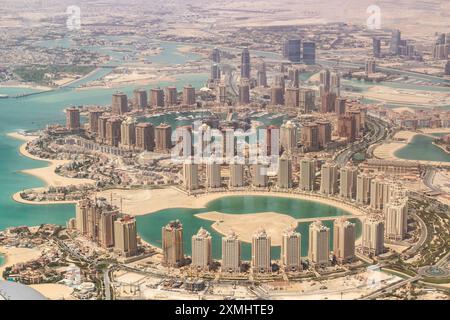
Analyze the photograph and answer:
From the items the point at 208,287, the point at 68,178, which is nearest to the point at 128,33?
the point at 68,178

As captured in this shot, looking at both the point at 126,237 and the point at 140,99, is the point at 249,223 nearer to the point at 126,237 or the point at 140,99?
the point at 126,237

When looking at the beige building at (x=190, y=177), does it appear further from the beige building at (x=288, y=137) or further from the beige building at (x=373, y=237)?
the beige building at (x=373, y=237)

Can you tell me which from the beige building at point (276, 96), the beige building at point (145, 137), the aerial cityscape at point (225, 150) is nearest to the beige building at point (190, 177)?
the aerial cityscape at point (225, 150)

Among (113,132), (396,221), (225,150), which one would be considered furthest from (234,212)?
(113,132)

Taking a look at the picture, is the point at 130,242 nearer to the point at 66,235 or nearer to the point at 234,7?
the point at 66,235

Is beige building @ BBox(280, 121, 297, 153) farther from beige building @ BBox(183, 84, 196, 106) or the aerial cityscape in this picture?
beige building @ BBox(183, 84, 196, 106)

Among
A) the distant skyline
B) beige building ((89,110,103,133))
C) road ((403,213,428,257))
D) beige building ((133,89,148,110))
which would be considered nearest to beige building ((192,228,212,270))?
road ((403,213,428,257))
